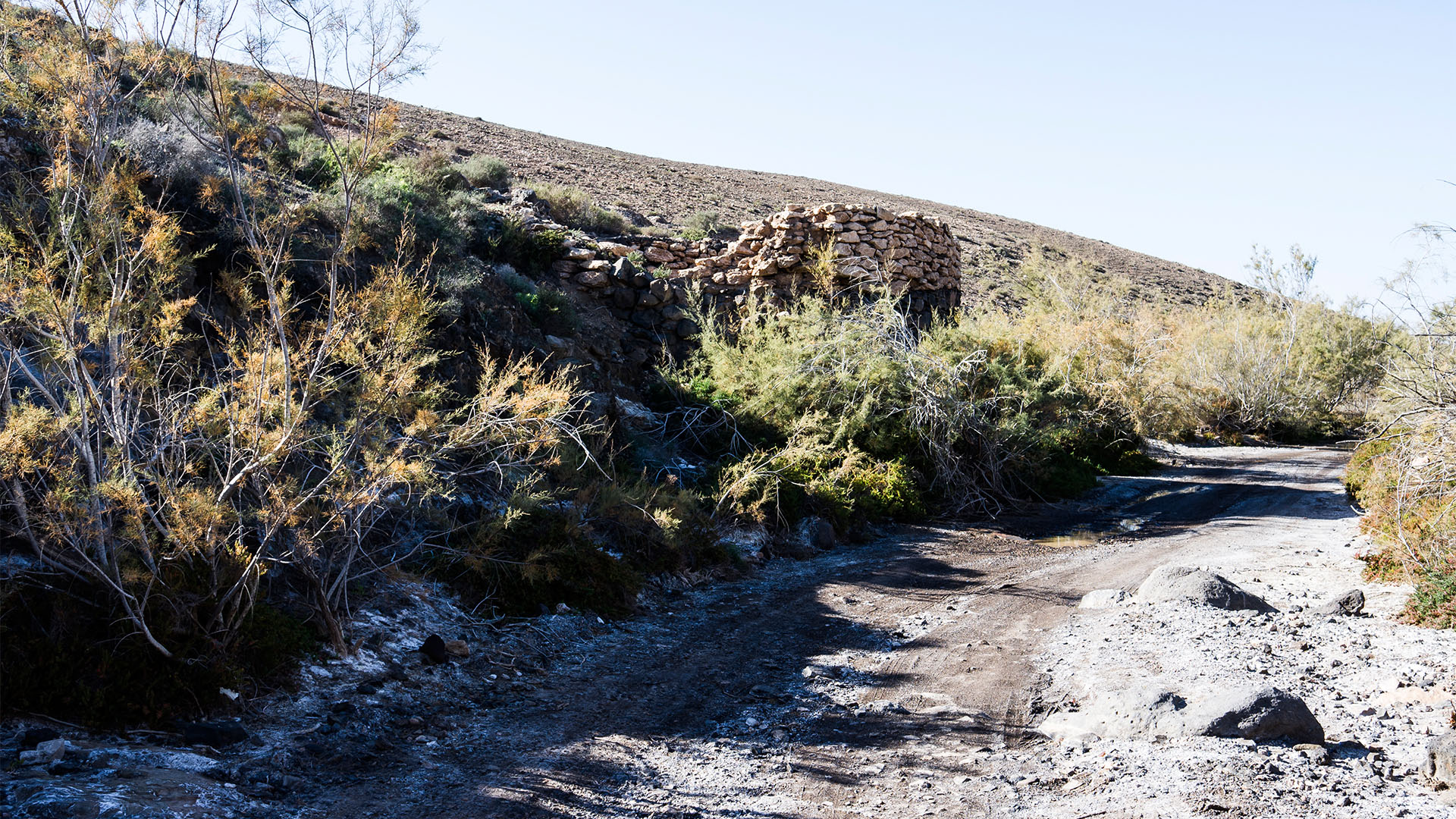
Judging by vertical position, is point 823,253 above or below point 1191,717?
above

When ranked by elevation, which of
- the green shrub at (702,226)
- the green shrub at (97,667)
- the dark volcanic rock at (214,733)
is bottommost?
the dark volcanic rock at (214,733)

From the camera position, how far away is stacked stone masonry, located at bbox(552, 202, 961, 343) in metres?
15.2

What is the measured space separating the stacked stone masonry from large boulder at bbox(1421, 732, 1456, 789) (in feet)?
38.4

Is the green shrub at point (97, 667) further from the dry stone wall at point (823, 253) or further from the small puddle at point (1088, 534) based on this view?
the dry stone wall at point (823, 253)

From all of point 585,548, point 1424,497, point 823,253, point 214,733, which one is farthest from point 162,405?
point 823,253

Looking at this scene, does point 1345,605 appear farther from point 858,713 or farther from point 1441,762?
point 858,713

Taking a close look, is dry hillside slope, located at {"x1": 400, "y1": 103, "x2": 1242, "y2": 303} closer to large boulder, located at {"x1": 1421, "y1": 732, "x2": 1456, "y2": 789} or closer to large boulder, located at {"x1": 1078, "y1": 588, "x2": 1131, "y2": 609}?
large boulder, located at {"x1": 1078, "y1": 588, "x2": 1131, "y2": 609}

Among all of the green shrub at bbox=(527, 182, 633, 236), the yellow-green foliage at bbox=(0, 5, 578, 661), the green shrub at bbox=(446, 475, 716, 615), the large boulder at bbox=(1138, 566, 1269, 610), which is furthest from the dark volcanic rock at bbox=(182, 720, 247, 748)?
the green shrub at bbox=(527, 182, 633, 236)

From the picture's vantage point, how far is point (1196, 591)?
25.5 ft

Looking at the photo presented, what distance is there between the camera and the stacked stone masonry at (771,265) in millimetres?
15164

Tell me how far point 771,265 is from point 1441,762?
506 inches

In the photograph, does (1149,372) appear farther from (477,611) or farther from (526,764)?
(526,764)

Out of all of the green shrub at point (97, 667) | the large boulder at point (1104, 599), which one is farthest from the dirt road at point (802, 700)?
the green shrub at point (97, 667)

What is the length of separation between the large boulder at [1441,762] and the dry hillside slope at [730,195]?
20.9 m
